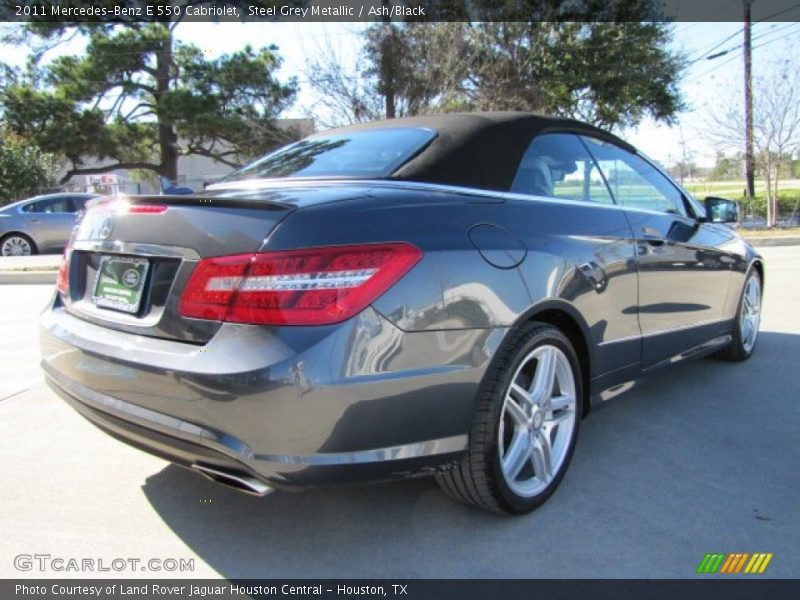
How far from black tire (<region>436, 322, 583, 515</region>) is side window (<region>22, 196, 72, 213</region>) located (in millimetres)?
13945

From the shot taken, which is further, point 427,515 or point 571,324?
point 571,324

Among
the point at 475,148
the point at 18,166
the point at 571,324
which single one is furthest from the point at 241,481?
the point at 18,166

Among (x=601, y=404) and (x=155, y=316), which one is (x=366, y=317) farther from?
(x=601, y=404)

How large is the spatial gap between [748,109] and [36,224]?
18810 millimetres

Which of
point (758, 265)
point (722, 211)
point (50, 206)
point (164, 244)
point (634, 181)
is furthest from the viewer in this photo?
point (50, 206)

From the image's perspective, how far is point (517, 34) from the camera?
74.3 feet

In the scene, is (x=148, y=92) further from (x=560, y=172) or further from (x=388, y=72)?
(x=560, y=172)

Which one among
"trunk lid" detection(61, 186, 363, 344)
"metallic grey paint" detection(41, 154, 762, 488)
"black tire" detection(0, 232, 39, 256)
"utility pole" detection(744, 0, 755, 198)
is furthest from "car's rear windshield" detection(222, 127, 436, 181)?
"utility pole" detection(744, 0, 755, 198)

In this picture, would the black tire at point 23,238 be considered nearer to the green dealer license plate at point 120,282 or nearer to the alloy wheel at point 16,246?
the alloy wheel at point 16,246

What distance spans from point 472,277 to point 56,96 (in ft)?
79.5

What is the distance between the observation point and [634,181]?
3.62m

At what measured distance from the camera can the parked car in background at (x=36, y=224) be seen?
13.6m

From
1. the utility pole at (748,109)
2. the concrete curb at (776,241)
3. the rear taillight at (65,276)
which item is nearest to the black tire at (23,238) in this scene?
the rear taillight at (65,276)

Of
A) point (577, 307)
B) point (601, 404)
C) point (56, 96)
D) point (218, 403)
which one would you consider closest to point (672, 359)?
point (601, 404)
